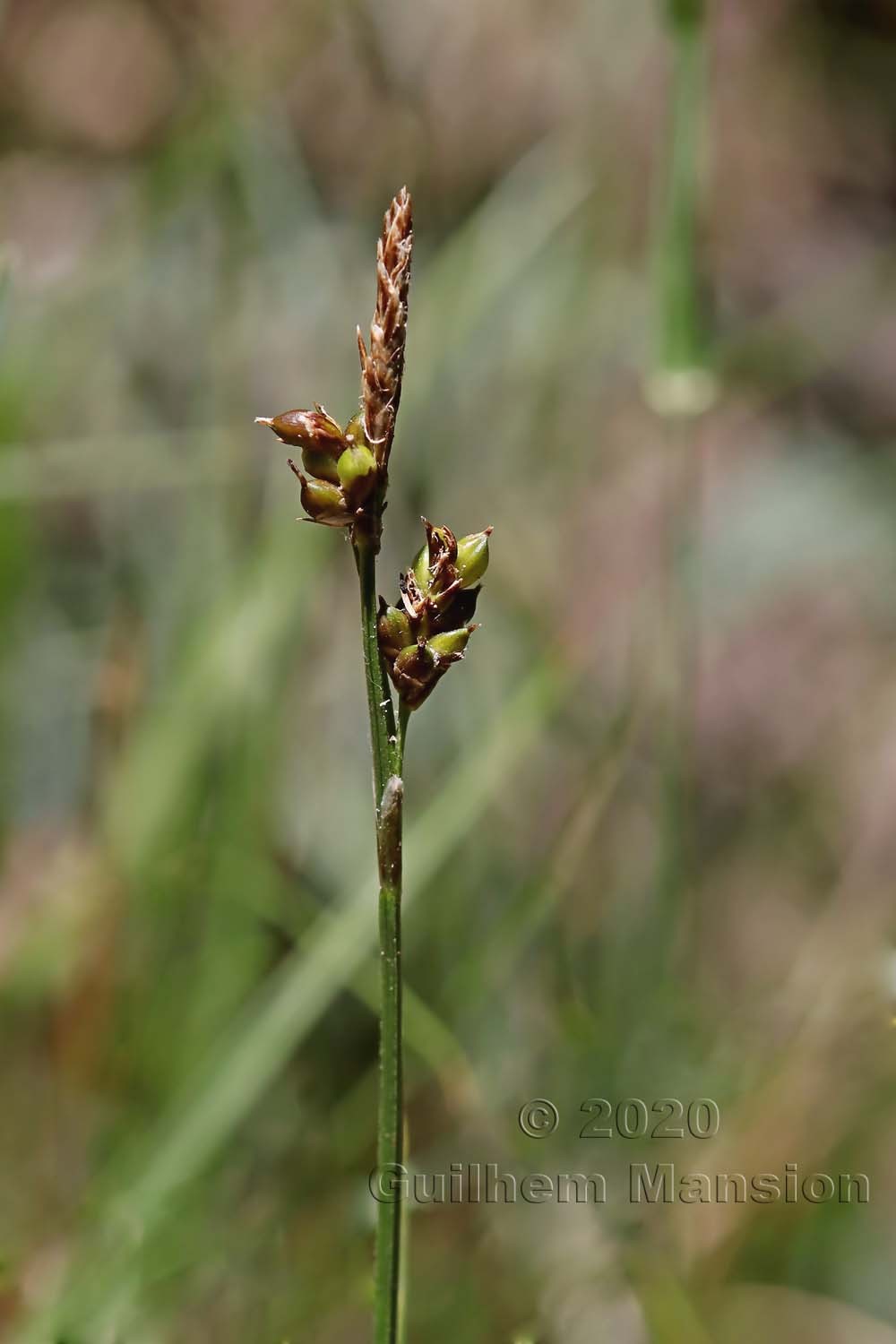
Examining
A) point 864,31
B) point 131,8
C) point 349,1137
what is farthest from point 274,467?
point 864,31

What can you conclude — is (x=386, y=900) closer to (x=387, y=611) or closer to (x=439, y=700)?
(x=387, y=611)

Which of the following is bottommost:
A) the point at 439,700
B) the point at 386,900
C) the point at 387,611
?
the point at 386,900

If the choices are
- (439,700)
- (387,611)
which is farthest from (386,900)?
(439,700)

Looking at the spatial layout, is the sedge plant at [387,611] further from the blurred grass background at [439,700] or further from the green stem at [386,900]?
the blurred grass background at [439,700]

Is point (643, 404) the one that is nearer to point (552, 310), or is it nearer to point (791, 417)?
point (791, 417)

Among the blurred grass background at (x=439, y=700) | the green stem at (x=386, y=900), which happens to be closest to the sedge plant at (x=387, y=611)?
the green stem at (x=386, y=900)

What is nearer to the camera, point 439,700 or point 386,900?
point 386,900
